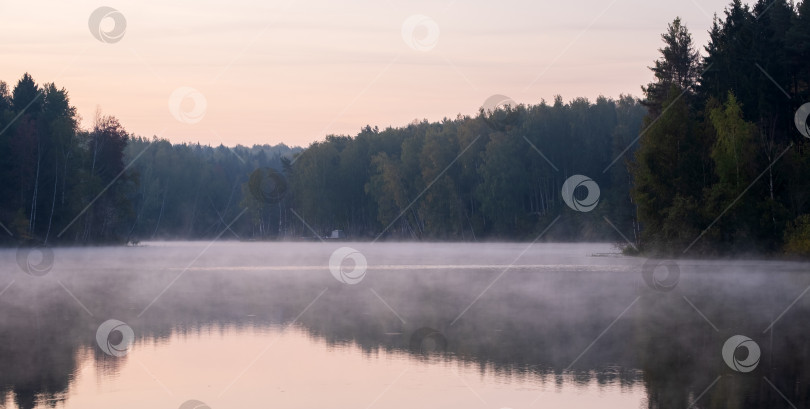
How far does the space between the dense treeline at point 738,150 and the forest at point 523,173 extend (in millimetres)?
124

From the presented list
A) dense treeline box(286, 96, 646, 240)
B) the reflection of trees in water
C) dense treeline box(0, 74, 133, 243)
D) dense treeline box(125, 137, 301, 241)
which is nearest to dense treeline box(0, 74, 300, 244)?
dense treeline box(0, 74, 133, 243)

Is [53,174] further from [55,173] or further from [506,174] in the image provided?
[506,174]

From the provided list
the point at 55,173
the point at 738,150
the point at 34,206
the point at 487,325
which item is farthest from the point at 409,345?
the point at 55,173

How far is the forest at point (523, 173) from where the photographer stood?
62188 mm

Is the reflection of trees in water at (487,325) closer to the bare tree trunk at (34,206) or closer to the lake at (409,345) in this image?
the lake at (409,345)

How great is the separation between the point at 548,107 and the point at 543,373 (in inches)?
4775

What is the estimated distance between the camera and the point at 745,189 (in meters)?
61.6

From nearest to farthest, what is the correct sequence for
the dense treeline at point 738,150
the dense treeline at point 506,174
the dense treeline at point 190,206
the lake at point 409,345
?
1. the lake at point 409,345
2. the dense treeline at point 738,150
3. the dense treeline at point 506,174
4. the dense treeline at point 190,206

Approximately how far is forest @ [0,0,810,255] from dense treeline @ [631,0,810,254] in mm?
124

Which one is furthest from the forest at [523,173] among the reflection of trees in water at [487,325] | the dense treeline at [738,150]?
the reflection of trees in water at [487,325]

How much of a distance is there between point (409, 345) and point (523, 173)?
4103 inches

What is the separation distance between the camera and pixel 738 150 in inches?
2409

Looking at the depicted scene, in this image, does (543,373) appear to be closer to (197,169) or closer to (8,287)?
(8,287)

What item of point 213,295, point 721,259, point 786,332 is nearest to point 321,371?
point 786,332
